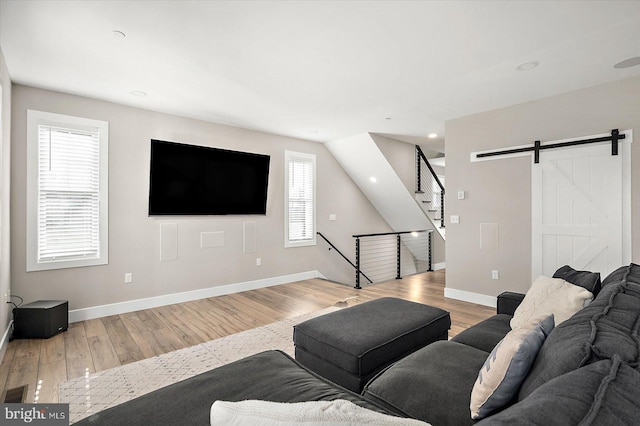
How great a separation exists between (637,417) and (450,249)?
441 centimetres

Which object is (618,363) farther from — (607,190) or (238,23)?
(607,190)

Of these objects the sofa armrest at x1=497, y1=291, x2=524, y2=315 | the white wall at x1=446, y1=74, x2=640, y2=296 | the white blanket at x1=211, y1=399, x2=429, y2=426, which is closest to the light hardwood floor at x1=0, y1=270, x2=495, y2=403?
the white wall at x1=446, y1=74, x2=640, y2=296

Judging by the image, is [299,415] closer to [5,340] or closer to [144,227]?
[5,340]

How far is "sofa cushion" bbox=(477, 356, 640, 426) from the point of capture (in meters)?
0.60

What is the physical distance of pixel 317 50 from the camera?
277 cm

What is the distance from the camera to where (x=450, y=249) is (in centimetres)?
479

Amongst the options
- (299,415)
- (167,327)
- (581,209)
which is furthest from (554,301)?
(167,327)

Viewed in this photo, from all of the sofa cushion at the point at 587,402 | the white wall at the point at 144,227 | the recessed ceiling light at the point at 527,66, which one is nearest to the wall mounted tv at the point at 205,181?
the white wall at the point at 144,227

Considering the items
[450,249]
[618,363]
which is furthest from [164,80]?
[450,249]

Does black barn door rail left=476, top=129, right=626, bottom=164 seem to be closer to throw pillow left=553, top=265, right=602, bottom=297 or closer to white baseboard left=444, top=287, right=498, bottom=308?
white baseboard left=444, top=287, right=498, bottom=308

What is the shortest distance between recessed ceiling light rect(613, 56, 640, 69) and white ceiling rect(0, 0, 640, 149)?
7 centimetres

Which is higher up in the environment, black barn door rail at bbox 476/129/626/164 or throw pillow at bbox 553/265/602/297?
black barn door rail at bbox 476/129/626/164

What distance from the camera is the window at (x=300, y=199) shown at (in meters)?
5.86

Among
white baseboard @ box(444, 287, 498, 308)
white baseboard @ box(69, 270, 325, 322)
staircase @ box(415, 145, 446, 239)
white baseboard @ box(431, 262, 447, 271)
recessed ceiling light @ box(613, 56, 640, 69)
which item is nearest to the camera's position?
recessed ceiling light @ box(613, 56, 640, 69)
